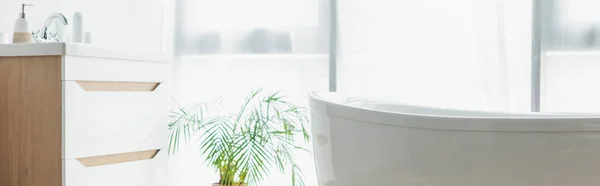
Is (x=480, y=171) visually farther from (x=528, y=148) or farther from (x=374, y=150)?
(x=374, y=150)

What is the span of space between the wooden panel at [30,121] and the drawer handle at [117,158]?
0.11m

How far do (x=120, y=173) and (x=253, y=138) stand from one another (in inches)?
27.0

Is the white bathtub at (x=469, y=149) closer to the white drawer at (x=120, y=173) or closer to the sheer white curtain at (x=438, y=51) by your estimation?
the white drawer at (x=120, y=173)

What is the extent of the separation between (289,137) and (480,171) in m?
1.73

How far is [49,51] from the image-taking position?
1.84 m

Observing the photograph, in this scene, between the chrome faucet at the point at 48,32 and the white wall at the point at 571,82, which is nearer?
the chrome faucet at the point at 48,32

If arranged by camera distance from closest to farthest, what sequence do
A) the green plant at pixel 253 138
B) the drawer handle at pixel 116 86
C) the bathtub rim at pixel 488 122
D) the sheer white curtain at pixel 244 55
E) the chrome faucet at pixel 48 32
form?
the bathtub rim at pixel 488 122
the drawer handle at pixel 116 86
the chrome faucet at pixel 48 32
the green plant at pixel 253 138
the sheer white curtain at pixel 244 55

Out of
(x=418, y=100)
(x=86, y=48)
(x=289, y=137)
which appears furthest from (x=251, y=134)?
(x=86, y=48)

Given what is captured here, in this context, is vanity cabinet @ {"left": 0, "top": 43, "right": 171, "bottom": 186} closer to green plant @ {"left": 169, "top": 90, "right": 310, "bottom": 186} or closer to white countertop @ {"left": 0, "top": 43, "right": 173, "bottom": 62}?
white countertop @ {"left": 0, "top": 43, "right": 173, "bottom": 62}

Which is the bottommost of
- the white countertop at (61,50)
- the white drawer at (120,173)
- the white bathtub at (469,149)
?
the white drawer at (120,173)

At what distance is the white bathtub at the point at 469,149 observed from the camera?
1.17 meters

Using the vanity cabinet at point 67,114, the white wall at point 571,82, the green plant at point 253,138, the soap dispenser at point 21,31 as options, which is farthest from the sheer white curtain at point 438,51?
the soap dispenser at point 21,31

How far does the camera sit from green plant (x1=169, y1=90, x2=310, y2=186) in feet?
8.77

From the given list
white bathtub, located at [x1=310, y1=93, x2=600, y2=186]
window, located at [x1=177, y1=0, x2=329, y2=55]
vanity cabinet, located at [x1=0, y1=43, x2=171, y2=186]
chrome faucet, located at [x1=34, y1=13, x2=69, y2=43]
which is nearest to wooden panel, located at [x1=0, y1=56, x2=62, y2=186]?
vanity cabinet, located at [x1=0, y1=43, x2=171, y2=186]
